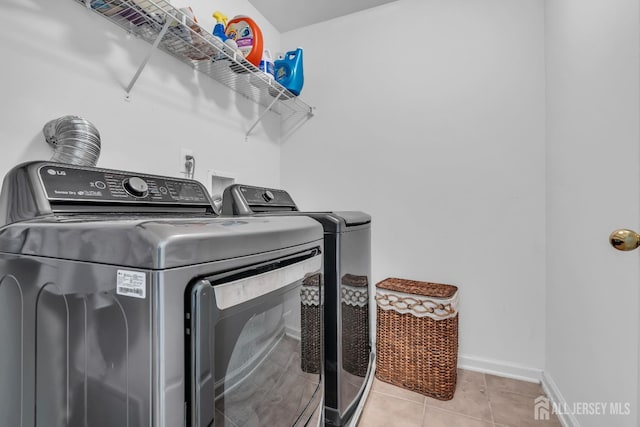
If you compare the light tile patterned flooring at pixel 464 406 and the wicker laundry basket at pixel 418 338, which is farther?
the wicker laundry basket at pixel 418 338

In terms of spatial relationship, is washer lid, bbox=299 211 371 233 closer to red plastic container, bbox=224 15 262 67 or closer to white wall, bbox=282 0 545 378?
white wall, bbox=282 0 545 378

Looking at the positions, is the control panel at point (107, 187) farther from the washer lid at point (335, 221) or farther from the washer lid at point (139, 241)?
the washer lid at point (335, 221)

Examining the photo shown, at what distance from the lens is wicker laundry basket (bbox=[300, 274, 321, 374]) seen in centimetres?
98

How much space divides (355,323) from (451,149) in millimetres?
1362

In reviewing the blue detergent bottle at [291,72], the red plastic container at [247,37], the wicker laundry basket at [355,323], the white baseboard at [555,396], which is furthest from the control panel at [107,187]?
the white baseboard at [555,396]

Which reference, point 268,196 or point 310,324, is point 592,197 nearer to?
point 310,324

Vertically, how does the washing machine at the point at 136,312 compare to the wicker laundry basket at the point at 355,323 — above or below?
above

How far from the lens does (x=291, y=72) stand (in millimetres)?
2201

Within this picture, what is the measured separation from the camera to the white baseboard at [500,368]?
1.87 meters

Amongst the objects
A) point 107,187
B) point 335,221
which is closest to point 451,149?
point 335,221

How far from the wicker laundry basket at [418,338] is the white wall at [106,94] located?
1408mm

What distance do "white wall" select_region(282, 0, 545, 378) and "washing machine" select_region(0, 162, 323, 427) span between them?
147 centimetres

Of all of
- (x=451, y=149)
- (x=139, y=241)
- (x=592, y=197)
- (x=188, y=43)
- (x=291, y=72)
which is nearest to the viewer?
(x=139, y=241)

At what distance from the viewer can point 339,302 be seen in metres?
1.31
